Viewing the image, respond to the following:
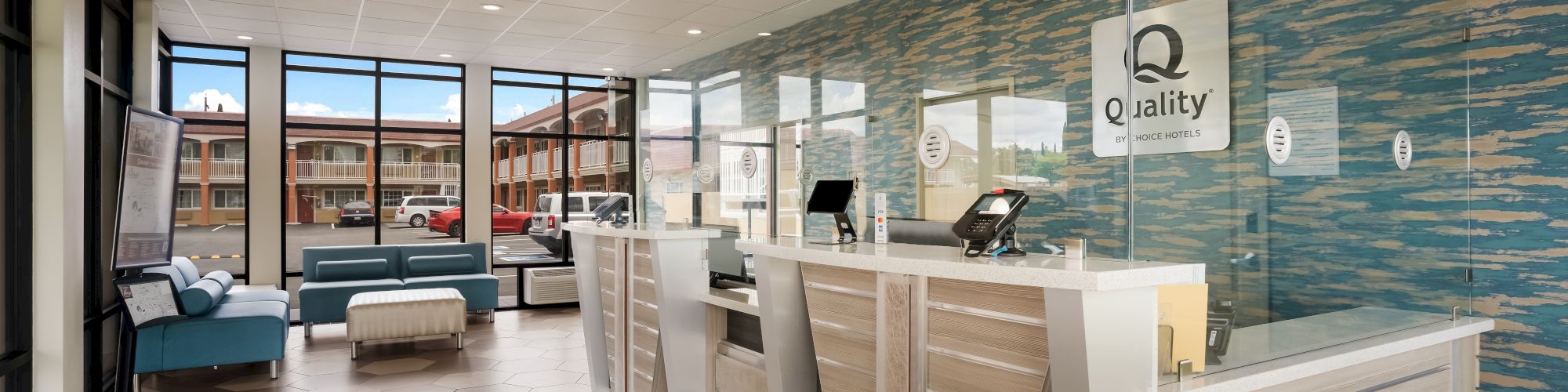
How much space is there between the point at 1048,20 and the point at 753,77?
2181mm

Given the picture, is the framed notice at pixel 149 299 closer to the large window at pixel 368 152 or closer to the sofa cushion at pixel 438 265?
the sofa cushion at pixel 438 265

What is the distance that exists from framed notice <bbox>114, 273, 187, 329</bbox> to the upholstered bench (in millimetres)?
1291

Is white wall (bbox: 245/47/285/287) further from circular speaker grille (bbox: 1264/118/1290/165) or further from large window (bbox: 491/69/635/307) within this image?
circular speaker grille (bbox: 1264/118/1290/165)

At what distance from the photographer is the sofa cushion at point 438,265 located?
870 centimetres

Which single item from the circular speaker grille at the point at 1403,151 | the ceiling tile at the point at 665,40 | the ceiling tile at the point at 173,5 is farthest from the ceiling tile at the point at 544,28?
the circular speaker grille at the point at 1403,151

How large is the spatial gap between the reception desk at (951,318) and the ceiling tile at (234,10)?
17.6ft

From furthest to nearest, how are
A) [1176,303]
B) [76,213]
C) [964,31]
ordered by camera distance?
1. [76,213]
2. [964,31]
3. [1176,303]

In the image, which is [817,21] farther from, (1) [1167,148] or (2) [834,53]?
(1) [1167,148]

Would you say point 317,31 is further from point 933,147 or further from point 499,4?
point 933,147

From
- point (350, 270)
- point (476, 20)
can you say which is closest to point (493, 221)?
point (350, 270)

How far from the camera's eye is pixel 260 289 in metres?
7.61

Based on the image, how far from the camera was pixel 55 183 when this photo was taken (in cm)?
375

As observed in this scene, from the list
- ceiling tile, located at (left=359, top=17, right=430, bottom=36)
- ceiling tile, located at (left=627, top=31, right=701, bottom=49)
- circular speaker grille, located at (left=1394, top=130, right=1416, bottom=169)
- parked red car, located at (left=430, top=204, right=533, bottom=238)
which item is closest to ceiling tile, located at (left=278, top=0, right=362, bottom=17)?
ceiling tile, located at (left=359, top=17, right=430, bottom=36)

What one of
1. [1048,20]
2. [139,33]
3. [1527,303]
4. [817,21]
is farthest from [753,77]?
[139,33]
